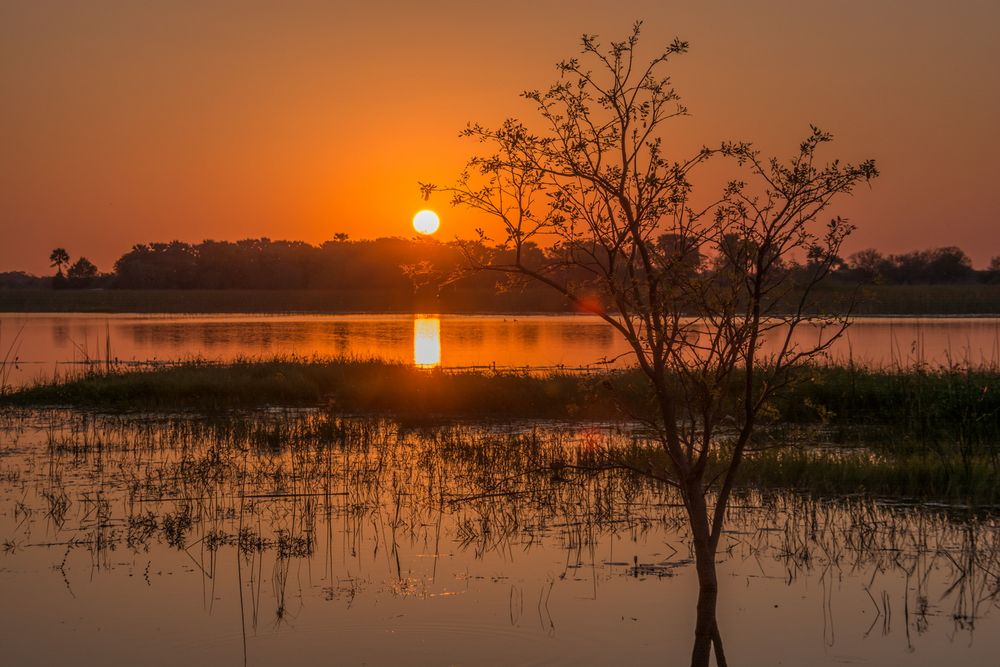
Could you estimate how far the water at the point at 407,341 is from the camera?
35.7 m

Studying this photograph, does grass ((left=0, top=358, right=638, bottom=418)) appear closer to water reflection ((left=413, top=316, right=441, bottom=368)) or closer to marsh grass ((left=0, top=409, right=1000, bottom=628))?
marsh grass ((left=0, top=409, right=1000, bottom=628))

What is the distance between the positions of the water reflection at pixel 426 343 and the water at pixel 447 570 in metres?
17.7

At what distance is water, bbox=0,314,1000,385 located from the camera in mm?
35656

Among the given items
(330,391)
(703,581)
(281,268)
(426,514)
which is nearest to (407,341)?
(330,391)

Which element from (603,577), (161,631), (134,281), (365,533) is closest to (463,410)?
(365,533)

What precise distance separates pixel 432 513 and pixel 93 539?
3905 millimetres

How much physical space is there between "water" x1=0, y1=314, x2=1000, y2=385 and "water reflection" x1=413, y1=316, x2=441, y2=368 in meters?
0.05

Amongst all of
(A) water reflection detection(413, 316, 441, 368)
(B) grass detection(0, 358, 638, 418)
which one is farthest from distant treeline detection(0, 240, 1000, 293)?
(B) grass detection(0, 358, 638, 418)

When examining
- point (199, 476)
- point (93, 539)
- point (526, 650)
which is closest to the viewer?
point (526, 650)

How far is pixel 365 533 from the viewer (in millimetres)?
11516

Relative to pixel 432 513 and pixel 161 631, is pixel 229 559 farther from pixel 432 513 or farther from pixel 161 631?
pixel 432 513

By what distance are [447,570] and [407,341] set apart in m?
38.2

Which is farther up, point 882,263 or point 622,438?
point 882,263

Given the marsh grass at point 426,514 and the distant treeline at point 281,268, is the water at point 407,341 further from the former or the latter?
the distant treeline at point 281,268
